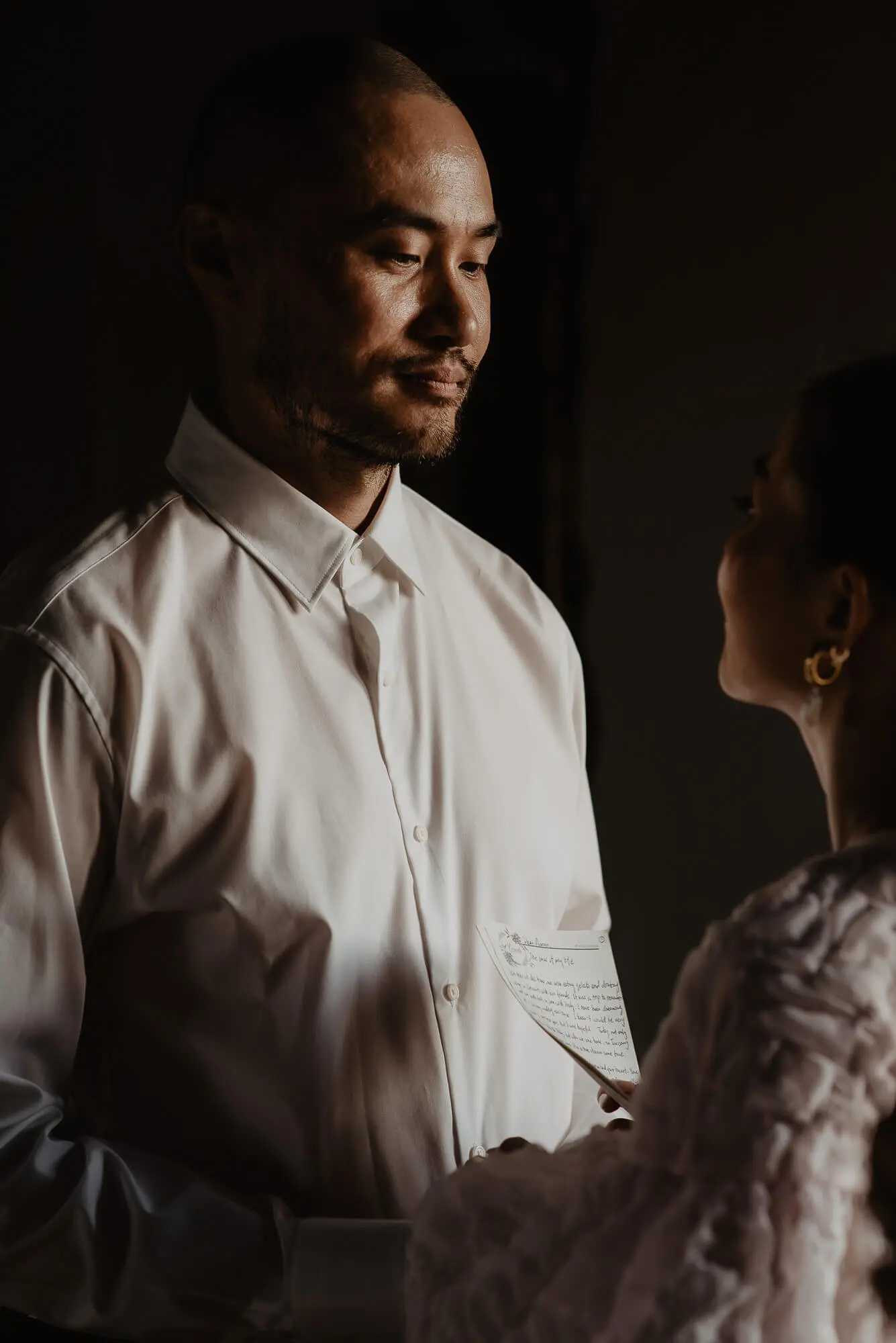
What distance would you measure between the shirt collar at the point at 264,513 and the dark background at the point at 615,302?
0.60 m

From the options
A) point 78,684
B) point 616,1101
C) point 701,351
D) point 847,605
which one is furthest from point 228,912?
point 701,351

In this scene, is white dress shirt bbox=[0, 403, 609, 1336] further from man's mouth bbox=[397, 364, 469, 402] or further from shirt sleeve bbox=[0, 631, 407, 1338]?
man's mouth bbox=[397, 364, 469, 402]

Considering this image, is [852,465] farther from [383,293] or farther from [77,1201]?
[77,1201]

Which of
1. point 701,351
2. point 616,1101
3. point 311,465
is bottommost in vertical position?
point 616,1101

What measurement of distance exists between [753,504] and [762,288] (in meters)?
0.99

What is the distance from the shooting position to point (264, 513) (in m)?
1.36

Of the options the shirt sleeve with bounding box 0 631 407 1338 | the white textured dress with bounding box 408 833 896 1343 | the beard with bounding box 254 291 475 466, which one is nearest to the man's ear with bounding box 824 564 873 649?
the white textured dress with bounding box 408 833 896 1343

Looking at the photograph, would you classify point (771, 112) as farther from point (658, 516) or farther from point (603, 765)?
point (603, 765)

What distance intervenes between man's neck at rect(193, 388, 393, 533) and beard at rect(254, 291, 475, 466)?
0.04 feet

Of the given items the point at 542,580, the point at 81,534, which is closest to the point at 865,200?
the point at 542,580

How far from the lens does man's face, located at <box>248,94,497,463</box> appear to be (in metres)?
1.33

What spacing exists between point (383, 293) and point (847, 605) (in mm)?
552

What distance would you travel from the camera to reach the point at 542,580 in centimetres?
233

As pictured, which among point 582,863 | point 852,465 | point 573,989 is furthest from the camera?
point 582,863
